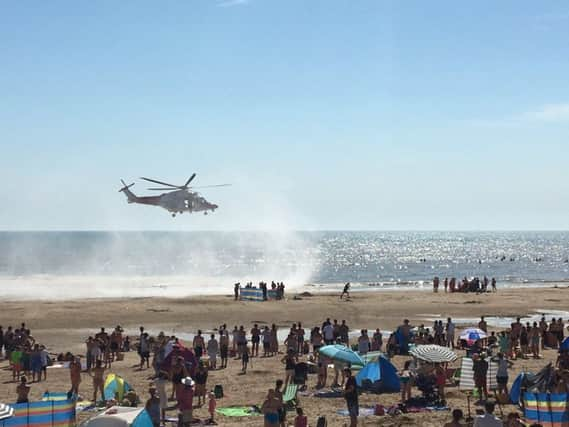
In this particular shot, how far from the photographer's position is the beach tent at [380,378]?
60.9 feet

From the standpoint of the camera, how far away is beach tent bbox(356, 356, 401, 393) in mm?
18562

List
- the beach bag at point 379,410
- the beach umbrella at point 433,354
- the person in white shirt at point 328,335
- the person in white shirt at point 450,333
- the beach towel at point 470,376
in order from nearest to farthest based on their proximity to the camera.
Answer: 1. the beach bag at point 379,410
2. the beach umbrella at point 433,354
3. the beach towel at point 470,376
4. the person in white shirt at point 328,335
5. the person in white shirt at point 450,333

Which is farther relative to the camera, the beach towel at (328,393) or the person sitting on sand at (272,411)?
the beach towel at (328,393)

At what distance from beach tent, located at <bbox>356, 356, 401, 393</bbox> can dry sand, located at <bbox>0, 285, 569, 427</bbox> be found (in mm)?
351

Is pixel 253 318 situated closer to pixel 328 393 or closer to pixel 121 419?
pixel 328 393

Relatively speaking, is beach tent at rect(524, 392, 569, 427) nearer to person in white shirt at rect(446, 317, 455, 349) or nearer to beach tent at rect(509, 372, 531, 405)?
beach tent at rect(509, 372, 531, 405)

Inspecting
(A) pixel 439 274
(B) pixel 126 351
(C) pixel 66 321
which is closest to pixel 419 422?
(B) pixel 126 351

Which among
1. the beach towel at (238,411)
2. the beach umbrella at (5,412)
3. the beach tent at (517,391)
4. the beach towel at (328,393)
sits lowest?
the beach towel at (238,411)

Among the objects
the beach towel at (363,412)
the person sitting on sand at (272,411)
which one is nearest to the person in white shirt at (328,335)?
the beach towel at (363,412)

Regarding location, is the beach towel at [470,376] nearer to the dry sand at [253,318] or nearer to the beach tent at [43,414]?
the dry sand at [253,318]

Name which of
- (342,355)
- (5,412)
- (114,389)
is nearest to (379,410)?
(342,355)

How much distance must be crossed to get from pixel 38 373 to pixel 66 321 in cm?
1599

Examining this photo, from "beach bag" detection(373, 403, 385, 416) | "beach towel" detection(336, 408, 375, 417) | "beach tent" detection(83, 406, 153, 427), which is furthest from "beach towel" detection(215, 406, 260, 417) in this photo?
"beach tent" detection(83, 406, 153, 427)

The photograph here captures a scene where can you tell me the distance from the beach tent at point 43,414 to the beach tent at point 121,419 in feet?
5.35
